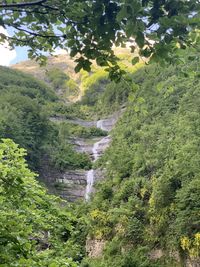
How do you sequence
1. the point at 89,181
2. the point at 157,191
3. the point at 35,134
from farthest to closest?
the point at 35,134 < the point at 89,181 < the point at 157,191

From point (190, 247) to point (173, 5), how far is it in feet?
37.3

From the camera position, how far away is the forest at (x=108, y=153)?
7.85ft

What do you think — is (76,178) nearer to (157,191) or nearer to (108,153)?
(108,153)

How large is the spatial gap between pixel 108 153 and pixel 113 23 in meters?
25.5

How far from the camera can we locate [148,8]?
226 cm

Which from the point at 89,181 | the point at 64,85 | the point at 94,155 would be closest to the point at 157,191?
the point at 89,181

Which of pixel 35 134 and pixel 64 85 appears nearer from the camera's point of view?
pixel 35 134

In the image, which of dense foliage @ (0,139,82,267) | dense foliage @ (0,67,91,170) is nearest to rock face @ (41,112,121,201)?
dense foliage @ (0,67,91,170)

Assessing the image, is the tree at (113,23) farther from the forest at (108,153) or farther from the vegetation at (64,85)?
the vegetation at (64,85)

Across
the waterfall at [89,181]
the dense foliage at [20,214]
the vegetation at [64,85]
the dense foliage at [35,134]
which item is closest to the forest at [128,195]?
the dense foliage at [20,214]

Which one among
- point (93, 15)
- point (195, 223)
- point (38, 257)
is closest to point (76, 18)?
point (93, 15)

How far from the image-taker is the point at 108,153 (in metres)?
27.7

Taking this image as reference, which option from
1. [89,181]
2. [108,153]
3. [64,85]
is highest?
[64,85]

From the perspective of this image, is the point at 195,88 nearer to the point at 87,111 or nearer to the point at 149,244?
the point at 149,244
